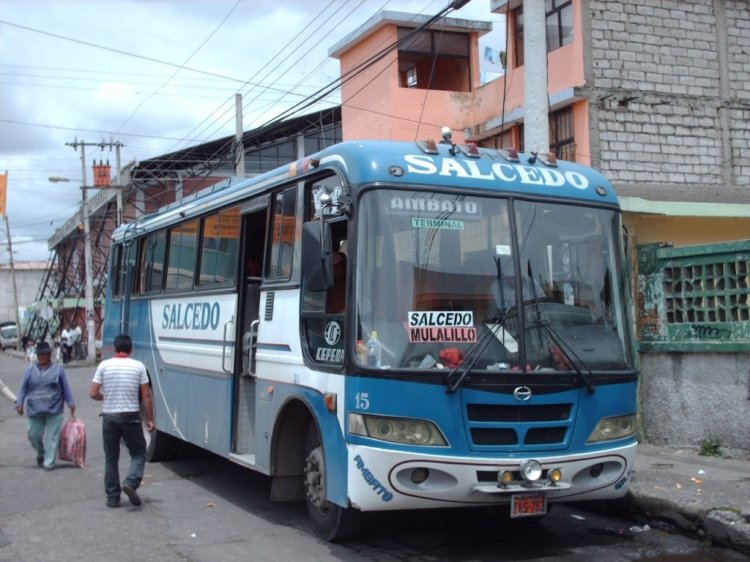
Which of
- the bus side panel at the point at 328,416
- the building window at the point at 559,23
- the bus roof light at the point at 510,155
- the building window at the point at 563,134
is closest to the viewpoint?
the bus side panel at the point at 328,416

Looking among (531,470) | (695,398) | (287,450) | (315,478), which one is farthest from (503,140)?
(531,470)

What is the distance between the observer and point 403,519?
8305mm

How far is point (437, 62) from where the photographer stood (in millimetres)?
24625

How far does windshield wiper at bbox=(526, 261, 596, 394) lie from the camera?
675 centimetres

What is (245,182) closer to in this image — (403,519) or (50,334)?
(403,519)

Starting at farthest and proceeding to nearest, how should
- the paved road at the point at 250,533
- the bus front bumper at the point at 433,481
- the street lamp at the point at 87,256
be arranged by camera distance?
1. the street lamp at the point at 87,256
2. the paved road at the point at 250,533
3. the bus front bumper at the point at 433,481

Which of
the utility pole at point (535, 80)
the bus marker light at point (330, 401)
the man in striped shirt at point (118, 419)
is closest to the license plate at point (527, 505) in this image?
the bus marker light at point (330, 401)

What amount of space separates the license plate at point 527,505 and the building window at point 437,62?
1849 centimetres

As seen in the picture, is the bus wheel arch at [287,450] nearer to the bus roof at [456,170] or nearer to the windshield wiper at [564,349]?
the bus roof at [456,170]

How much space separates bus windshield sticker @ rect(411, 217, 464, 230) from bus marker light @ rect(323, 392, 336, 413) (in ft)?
4.61

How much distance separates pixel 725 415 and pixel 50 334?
176 feet

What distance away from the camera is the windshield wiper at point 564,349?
22.1 ft

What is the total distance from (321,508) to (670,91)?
13605 mm

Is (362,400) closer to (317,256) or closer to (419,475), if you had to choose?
(419,475)
